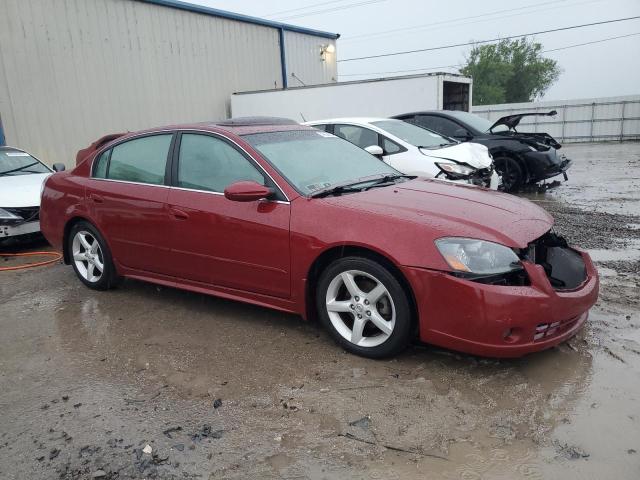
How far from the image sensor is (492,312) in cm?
299

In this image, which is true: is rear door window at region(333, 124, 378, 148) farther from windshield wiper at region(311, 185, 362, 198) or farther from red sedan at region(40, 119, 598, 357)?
windshield wiper at region(311, 185, 362, 198)

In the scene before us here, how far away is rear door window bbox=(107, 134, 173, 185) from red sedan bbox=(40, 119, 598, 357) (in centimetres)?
1

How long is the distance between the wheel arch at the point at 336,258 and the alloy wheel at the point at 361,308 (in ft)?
0.38

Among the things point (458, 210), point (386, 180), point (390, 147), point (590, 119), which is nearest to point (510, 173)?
point (390, 147)

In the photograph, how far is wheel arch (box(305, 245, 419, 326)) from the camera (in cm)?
328

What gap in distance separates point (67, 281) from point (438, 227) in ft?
13.9

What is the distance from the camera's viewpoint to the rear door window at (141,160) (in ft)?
14.8

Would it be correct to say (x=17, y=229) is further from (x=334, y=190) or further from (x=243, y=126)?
(x=334, y=190)

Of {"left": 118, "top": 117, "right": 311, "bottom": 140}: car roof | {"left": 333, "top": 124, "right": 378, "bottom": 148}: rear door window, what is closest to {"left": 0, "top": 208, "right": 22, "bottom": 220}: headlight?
{"left": 118, "top": 117, "right": 311, "bottom": 140}: car roof

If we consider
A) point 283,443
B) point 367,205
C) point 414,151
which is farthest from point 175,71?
point 283,443

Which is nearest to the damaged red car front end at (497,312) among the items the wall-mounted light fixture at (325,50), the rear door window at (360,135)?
the rear door window at (360,135)

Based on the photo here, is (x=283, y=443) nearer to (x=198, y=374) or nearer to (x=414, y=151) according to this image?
(x=198, y=374)

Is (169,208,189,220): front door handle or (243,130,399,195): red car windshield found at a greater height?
(243,130,399,195): red car windshield

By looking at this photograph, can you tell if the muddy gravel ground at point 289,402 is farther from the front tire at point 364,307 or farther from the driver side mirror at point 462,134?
the driver side mirror at point 462,134
